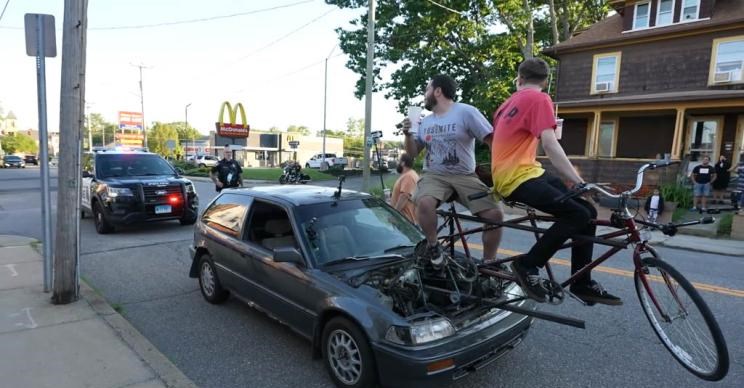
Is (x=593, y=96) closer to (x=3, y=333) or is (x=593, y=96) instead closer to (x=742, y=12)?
(x=742, y=12)

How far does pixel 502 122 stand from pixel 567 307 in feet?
8.52

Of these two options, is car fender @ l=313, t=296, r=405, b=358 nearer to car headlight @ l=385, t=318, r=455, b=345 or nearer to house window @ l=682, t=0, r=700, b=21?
car headlight @ l=385, t=318, r=455, b=345

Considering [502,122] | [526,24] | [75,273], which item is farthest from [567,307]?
[526,24]

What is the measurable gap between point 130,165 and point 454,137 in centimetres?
896

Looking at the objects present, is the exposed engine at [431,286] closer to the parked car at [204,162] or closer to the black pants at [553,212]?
the black pants at [553,212]

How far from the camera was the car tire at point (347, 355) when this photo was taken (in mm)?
2918

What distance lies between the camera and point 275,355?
145 inches

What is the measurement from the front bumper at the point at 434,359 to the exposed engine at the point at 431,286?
0.24m

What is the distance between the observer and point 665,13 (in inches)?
725

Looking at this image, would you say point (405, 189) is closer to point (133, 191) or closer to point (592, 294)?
point (592, 294)

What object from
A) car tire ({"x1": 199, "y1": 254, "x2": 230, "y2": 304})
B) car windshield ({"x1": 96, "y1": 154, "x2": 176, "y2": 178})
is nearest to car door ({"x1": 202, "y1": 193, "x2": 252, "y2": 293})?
car tire ({"x1": 199, "y1": 254, "x2": 230, "y2": 304})

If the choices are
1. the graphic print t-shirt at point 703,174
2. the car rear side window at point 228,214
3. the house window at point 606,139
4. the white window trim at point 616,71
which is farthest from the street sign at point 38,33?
the white window trim at point 616,71

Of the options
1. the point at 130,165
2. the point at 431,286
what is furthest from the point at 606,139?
the point at 431,286

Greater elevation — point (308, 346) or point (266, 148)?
point (266, 148)
